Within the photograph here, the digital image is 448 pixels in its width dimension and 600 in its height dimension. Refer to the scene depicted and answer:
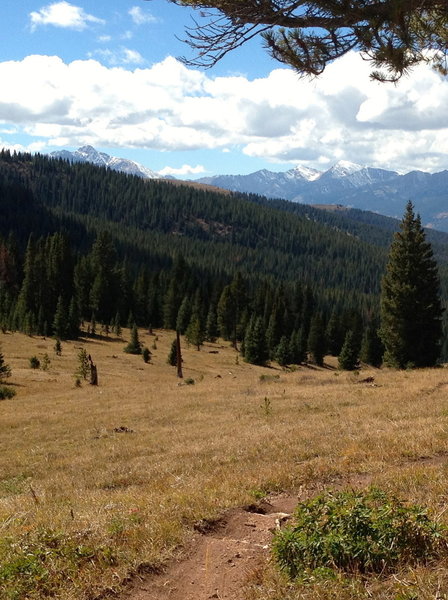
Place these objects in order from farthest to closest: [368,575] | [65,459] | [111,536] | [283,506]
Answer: [65,459], [283,506], [111,536], [368,575]

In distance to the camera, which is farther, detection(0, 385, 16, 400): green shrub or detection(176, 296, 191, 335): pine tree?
detection(176, 296, 191, 335): pine tree

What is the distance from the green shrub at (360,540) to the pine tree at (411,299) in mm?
35495

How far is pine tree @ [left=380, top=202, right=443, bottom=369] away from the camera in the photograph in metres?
39.3

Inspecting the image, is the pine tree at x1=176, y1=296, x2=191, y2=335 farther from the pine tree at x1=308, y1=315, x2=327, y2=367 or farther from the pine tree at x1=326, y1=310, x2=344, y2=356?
the pine tree at x1=326, y1=310, x2=344, y2=356

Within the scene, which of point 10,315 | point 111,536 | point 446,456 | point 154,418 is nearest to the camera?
point 111,536

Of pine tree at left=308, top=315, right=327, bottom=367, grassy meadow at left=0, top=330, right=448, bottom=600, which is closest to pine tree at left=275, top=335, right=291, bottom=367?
pine tree at left=308, top=315, right=327, bottom=367

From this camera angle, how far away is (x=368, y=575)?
16.8ft

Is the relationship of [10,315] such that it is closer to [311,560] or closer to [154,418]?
[154,418]

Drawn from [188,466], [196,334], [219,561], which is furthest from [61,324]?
[219,561]

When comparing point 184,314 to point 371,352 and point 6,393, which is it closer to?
point 371,352

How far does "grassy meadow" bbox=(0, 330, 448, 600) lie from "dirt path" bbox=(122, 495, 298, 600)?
265mm

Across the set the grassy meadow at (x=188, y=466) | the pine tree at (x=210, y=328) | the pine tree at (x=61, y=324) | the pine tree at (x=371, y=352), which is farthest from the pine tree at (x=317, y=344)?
the grassy meadow at (x=188, y=466)

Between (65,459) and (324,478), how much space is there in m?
9.80

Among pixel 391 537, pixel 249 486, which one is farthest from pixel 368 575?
pixel 249 486
